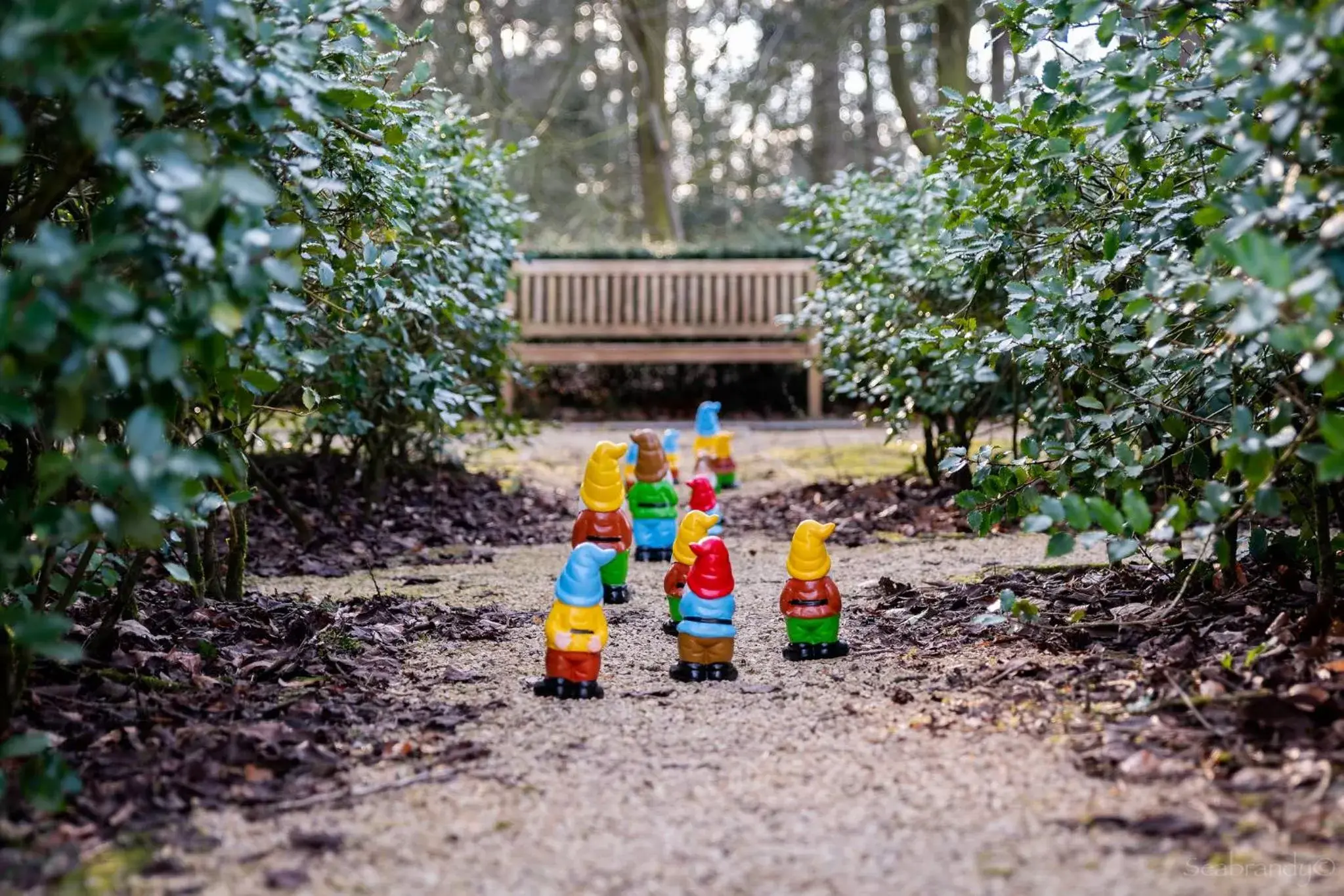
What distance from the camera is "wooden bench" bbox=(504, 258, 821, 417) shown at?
1275cm

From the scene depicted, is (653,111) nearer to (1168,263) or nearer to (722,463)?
(722,463)

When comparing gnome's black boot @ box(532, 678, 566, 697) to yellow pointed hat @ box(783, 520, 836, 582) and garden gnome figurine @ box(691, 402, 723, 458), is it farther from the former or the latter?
garden gnome figurine @ box(691, 402, 723, 458)

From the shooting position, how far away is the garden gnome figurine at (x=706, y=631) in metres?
3.59

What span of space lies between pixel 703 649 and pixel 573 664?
425mm

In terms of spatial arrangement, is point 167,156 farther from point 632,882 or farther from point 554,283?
point 554,283

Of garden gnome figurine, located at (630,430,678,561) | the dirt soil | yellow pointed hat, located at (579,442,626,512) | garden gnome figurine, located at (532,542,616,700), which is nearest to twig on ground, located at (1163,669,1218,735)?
the dirt soil

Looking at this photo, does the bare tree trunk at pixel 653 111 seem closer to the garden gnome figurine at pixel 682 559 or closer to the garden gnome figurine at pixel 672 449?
the garden gnome figurine at pixel 672 449

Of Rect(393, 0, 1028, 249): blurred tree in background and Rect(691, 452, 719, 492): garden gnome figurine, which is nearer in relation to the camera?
Rect(691, 452, 719, 492): garden gnome figurine

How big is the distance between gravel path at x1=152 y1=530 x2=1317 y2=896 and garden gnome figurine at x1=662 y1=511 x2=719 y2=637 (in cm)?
61

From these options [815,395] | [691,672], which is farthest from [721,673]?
[815,395]

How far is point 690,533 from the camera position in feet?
14.5

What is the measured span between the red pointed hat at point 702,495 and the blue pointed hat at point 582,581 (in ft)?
5.67

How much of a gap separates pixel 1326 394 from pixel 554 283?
11.0 m

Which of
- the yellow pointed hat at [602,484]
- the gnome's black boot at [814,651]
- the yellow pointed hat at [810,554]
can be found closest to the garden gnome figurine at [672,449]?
the yellow pointed hat at [602,484]
